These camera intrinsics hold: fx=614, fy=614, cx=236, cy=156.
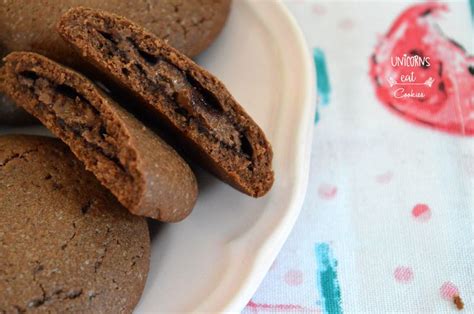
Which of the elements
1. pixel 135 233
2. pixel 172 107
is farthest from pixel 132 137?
pixel 135 233

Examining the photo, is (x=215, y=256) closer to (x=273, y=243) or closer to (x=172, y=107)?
(x=273, y=243)

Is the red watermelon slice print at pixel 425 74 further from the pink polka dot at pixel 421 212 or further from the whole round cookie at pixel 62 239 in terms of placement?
the whole round cookie at pixel 62 239

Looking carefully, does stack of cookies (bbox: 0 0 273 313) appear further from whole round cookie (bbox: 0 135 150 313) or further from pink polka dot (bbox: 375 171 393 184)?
pink polka dot (bbox: 375 171 393 184)

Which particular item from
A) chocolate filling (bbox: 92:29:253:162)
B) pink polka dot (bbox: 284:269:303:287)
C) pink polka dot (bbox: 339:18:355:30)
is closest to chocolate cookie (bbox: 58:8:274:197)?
chocolate filling (bbox: 92:29:253:162)

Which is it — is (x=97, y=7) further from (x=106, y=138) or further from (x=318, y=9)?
(x=318, y=9)

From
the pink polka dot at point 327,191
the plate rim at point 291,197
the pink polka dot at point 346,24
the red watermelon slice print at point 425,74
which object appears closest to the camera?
the plate rim at point 291,197

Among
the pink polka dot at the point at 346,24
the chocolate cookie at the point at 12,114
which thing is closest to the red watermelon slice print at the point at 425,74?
the pink polka dot at the point at 346,24
